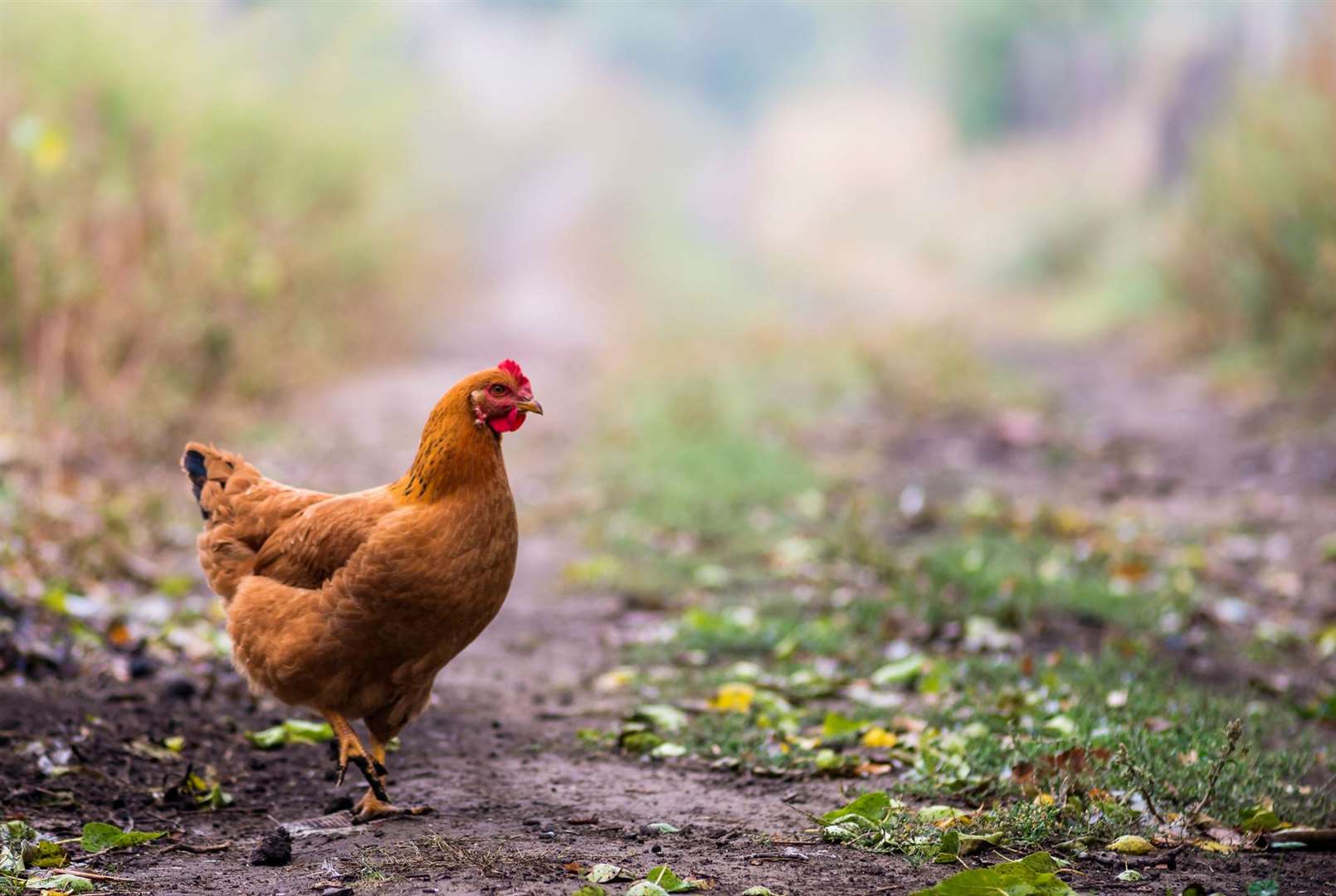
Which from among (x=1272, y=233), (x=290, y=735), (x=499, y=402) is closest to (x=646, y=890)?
(x=499, y=402)

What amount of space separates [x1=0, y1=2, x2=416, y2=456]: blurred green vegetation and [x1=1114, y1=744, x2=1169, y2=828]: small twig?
16.1ft

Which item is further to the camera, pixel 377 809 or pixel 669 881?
pixel 377 809

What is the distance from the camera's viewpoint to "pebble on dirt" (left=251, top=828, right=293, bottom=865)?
10.7 feet

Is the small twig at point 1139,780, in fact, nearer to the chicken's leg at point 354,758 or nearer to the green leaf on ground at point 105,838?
the chicken's leg at point 354,758

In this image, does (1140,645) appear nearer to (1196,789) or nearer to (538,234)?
(1196,789)

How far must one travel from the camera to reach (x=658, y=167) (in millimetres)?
42000

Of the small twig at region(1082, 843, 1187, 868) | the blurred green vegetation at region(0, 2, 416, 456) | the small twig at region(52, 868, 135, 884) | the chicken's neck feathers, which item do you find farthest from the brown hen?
the blurred green vegetation at region(0, 2, 416, 456)

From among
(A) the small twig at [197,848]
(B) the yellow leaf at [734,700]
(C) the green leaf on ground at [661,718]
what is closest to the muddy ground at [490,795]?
(A) the small twig at [197,848]

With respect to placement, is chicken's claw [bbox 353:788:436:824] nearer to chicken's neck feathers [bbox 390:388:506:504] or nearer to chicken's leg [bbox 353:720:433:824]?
chicken's leg [bbox 353:720:433:824]

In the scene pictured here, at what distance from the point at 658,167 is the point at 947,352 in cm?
2973

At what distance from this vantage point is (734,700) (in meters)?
4.73

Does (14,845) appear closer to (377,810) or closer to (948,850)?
(377,810)

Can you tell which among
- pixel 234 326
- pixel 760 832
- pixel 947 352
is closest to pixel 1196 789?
pixel 760 832

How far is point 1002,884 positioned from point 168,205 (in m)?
8.75
